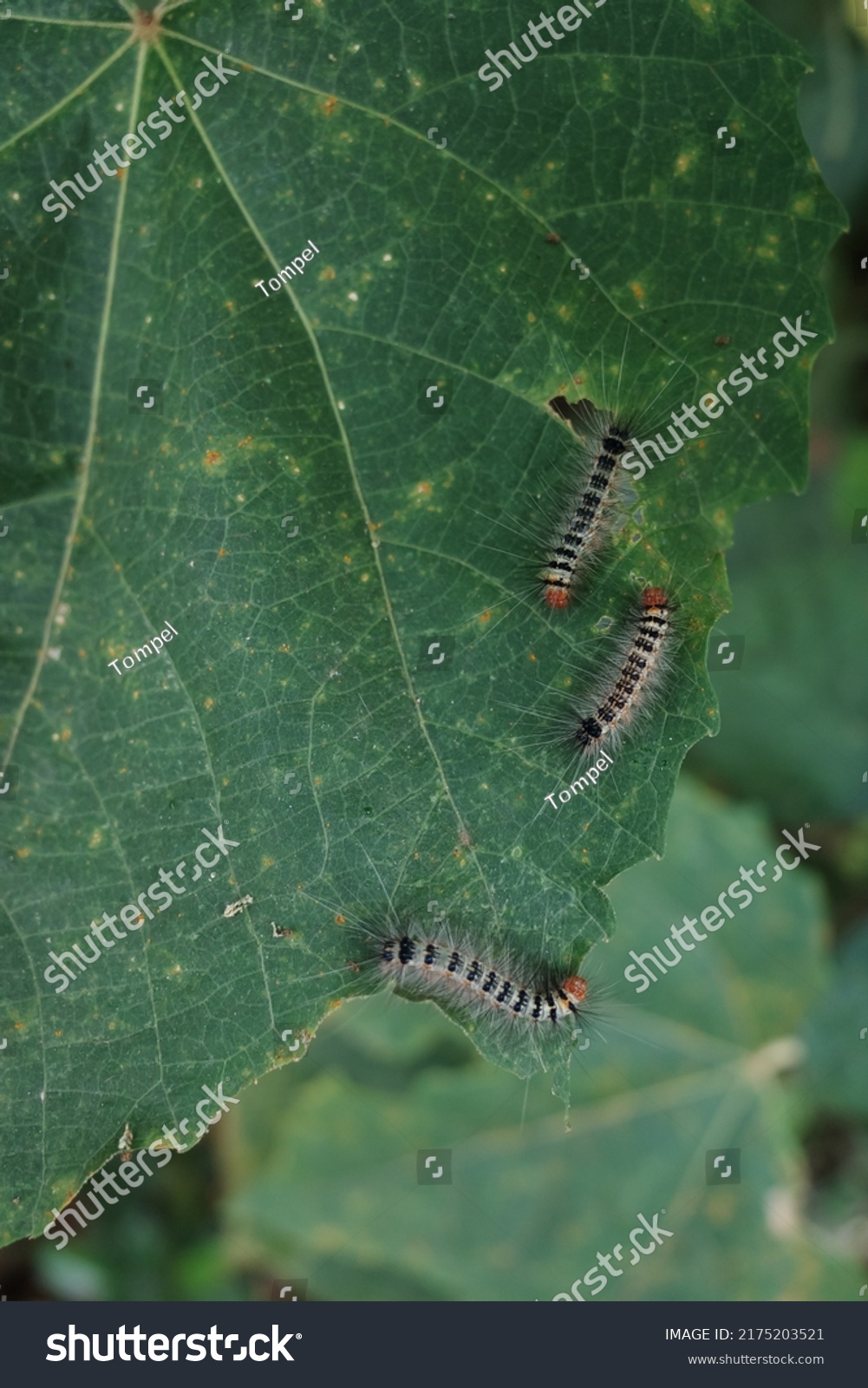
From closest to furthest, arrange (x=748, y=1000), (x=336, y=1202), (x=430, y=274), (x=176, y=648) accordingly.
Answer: (x=430, y=274) < (x=176, y=648) < (x=748, y=1000) < (x=336, y=1202)

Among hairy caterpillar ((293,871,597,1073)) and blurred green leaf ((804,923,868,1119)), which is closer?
hairy caterpillar ((293,871,597,1073))

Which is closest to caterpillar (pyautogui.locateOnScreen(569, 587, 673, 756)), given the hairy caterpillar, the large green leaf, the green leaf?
the large green leaf

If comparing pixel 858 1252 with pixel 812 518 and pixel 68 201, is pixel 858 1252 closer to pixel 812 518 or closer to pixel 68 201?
pixel 812 518

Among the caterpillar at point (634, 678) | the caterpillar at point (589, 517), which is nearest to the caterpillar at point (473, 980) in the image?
the caterpillar at point (634, 678)

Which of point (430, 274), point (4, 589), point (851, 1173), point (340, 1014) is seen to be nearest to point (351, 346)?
point (430, 274)

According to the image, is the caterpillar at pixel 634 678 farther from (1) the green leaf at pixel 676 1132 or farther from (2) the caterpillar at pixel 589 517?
(1) the green leaf at pixel 676 1132

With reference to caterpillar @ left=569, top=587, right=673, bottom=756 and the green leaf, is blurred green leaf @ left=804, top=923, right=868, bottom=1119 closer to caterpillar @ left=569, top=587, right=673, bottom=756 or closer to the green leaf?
Answer: the green leaf
